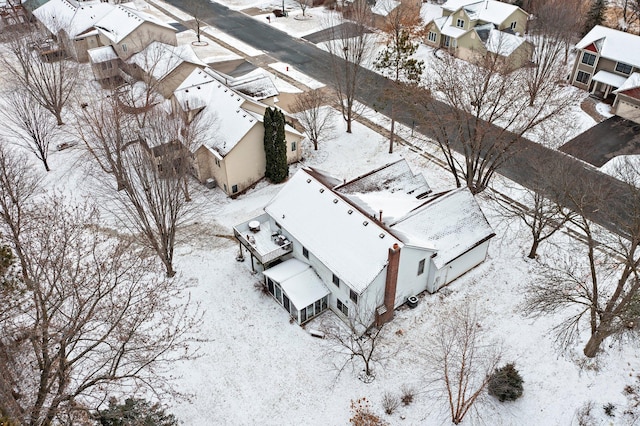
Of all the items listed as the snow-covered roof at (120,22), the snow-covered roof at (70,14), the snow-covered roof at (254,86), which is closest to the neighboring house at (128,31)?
the snow-covered roof at (120,22)

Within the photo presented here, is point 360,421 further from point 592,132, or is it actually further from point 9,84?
point 9,84

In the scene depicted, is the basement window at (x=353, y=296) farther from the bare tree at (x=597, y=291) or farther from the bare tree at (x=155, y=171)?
the bare tree at (x=155, y=171)

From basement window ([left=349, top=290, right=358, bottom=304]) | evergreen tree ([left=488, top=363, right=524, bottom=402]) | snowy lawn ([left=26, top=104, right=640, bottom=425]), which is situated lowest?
snowy lawn ([left=26, top=104, right=640, bottom=425])

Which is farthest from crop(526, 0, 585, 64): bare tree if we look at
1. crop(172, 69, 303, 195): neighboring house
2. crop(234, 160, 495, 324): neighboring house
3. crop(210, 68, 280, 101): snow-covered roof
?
crop(172, 69, 303, 195): neighboring house

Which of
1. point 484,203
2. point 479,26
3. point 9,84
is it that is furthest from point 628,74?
point 9,84

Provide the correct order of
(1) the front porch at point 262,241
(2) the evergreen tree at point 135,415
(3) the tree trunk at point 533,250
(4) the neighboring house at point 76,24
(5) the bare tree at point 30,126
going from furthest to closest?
(4) the neighboring house at point 76,24 → (5) the bare tree at point 30,126 → (3) the tree trunk at point 533,250 → (1) the front porch at point 262,241 → (2) the evergreen tree at point 135,415

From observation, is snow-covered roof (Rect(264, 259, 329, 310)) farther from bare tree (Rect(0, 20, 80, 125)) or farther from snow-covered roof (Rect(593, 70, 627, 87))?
snow-covered roof (Rect(593, 70, 627, 87))
